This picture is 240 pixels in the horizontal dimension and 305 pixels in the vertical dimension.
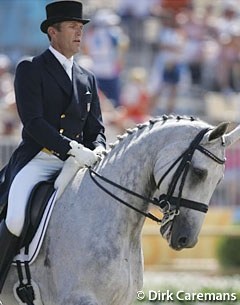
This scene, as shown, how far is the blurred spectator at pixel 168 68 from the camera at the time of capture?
696 inches

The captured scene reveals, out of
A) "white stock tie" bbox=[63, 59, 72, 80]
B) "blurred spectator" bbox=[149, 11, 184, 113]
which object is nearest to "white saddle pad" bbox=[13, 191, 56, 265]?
"white stock tie" bbox=[63, 59, 72, 80]

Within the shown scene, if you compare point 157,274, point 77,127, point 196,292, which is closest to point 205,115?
point 157,274

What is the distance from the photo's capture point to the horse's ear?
685 centimetres

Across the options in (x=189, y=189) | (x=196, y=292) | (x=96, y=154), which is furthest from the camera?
(x=196, y=292)

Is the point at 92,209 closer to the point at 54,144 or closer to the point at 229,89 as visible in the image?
the point at 54,144

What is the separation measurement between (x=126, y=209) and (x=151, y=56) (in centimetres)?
1205

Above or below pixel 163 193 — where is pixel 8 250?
below

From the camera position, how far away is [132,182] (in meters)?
7.21

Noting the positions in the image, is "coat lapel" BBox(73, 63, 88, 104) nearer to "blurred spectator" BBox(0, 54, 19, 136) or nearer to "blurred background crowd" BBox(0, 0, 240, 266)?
"blurred background crowd" BBox(0, 0, 240, 266)

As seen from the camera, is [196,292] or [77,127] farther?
[196,292]

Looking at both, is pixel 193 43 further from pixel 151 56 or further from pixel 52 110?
pixel 52 110

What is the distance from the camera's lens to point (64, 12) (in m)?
7.58

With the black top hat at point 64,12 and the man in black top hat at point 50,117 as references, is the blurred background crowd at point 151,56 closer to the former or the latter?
the man in black top hat at point 50,117

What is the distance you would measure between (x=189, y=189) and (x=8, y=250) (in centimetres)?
128
